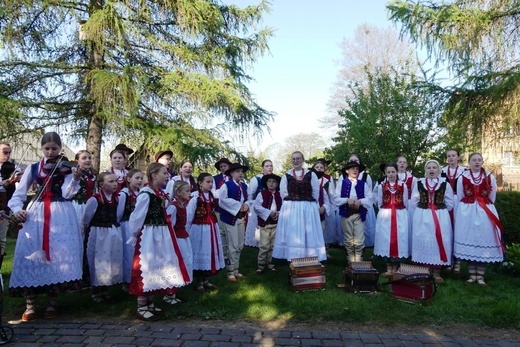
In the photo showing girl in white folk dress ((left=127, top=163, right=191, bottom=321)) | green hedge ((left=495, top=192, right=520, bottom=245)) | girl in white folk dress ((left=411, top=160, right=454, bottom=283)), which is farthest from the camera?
green hedge ((left=495, top=192, right=520, bottom=245))

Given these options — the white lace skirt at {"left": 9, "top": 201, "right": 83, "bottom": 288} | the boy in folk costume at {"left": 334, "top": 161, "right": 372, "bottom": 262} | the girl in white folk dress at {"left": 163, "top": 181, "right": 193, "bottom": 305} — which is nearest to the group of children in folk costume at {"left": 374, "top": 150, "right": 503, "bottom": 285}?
the boy in folk costume at {"left": 334, "top": 161, "right": 372, "bottom": 262}

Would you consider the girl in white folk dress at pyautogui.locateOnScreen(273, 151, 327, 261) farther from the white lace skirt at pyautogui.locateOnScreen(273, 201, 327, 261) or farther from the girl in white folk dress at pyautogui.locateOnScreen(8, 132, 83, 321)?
the girl in white folk dress at pyautogui.locateOnScreen(8, 132, 83, 321)

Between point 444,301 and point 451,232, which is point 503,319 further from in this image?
point 451,232

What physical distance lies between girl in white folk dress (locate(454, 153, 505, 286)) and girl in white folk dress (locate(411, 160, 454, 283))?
0.60 ft

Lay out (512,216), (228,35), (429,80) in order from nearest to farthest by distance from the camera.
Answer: (512,216)
(429,80)
(228,35)

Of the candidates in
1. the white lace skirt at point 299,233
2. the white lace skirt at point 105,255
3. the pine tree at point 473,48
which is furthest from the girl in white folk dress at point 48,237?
the pine tree at point 473,48

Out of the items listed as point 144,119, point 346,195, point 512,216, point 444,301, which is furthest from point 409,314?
point 144,119

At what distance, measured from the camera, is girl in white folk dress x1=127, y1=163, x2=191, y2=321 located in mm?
4664

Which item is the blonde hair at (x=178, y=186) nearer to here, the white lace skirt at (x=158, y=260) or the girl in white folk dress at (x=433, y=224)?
the white lace skirt at (x=158, y=260)

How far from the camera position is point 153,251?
4.73 metres

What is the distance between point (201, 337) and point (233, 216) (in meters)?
2.83

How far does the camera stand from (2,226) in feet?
22.1

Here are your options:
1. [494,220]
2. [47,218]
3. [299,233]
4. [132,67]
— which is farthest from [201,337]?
[132,67]

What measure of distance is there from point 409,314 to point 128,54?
9534mm
